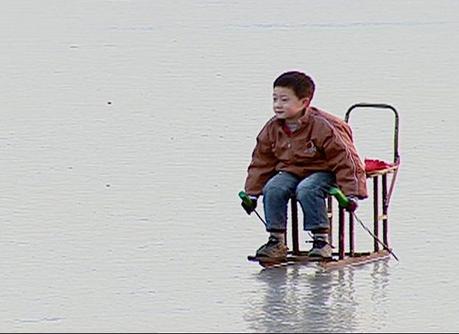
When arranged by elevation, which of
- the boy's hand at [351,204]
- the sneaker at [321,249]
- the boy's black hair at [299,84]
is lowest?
the sneaker at [321,249]

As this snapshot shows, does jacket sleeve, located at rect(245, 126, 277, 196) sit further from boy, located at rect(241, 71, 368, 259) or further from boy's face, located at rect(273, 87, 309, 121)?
boy's face, located at rect(273, 87, 309, 121)

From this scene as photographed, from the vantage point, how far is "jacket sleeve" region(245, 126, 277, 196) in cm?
857

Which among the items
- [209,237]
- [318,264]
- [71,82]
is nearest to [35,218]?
[209,237]

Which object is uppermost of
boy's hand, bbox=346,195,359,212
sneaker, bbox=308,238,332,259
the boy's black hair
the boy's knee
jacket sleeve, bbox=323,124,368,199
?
the boy's black hair

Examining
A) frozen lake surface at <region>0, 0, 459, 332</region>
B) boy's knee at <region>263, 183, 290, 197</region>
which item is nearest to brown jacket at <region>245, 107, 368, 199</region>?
boy's knee at <region>263, 183, 290, 197</region>

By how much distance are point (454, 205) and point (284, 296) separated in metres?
2.41

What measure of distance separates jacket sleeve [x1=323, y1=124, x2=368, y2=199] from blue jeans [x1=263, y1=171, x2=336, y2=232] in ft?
0.25

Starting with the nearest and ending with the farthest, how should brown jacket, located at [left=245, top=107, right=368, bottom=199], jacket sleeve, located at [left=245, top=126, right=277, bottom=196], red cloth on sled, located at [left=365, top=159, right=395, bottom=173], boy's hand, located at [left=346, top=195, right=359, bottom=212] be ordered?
boy's hand, located at [left=346, top=195, right=359, bottom=212], brown jacket, located at [left=245, top=107, right=368, bottom=199], jacket sleeve, located at [left=245, top=126, right=277, bottom=196], red cloth on sled, located at [left=365, top=159, right=395, bottom=173]

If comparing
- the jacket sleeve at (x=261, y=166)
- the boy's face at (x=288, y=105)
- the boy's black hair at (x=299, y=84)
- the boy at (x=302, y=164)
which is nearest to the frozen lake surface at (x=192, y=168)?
the boy at (x=302, y=164)

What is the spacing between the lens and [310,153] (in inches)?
332

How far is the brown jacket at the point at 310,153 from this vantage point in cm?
833

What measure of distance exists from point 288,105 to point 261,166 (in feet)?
1.22

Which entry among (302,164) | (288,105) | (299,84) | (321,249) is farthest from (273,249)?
(299,84)

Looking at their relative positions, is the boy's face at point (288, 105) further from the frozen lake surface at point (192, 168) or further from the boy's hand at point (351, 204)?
the frozen lake surface at point (192, 168)
